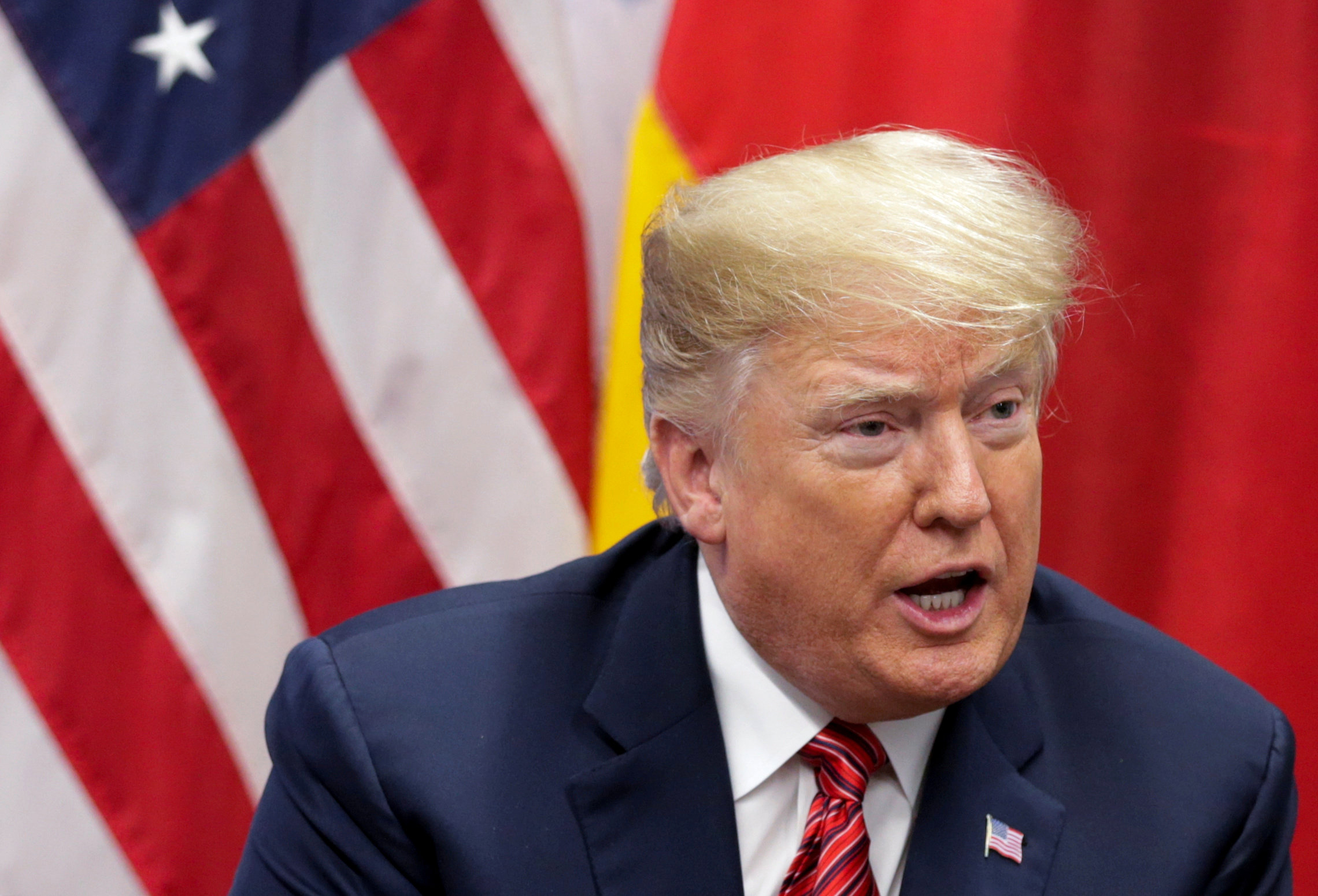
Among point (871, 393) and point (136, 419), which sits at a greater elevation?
point (136, 419)

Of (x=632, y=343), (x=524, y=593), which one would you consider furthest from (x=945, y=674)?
(x=632, y=343)

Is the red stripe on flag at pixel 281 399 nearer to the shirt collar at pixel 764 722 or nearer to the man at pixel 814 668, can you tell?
the man at pixel 814 668

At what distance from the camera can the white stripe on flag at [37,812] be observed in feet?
6.97

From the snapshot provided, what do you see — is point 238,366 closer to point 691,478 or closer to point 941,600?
point 691,478

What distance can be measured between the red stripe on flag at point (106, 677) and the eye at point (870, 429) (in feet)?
4.42

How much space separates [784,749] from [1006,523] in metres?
0.35

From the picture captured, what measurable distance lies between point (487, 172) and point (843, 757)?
127 cm

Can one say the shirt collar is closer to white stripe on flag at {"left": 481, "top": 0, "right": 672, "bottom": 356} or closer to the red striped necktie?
the red striped necktie

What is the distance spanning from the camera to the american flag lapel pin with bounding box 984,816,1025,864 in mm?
1480

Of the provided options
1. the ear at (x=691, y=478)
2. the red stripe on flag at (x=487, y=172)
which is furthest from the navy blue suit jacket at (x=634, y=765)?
the red stripe on flag at (x=487, y=172)

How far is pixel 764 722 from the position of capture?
1.52 m

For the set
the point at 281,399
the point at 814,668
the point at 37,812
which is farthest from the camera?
the point at 281,399

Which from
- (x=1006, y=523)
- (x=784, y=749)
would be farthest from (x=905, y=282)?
(x=784, y=749)

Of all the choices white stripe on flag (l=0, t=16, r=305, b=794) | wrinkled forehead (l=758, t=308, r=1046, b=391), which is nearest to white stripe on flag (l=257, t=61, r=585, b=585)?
Result: white stripe on flag (l=0, t=16, r=305, b=794)
